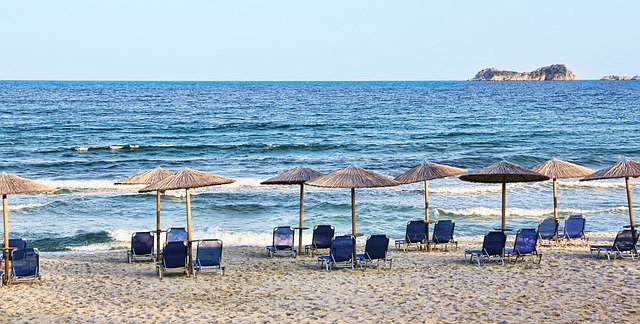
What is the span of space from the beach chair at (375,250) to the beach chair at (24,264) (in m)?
5.48

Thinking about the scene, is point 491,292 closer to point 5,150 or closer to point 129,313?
point 129,313

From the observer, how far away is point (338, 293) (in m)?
11.6

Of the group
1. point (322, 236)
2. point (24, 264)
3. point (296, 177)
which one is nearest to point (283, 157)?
point (322, 236)

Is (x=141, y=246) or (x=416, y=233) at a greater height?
(x=416, y=233)

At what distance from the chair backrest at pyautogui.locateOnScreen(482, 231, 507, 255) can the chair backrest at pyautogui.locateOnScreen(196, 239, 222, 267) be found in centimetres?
474

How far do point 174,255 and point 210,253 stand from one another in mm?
623

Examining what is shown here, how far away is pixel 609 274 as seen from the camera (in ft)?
41.8

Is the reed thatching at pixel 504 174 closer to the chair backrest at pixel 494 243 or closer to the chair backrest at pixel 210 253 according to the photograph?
the chair backrest at pixel 494 243

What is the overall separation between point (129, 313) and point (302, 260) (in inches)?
194

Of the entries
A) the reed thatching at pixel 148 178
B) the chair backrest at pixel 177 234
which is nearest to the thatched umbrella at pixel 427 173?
the chair backrest at pixel 177 234

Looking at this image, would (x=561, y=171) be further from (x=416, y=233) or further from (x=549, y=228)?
(x=416, y=233)


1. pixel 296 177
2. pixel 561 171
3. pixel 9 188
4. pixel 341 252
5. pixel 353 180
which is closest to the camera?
pixel 9 188

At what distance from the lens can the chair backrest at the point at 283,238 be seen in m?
15.4

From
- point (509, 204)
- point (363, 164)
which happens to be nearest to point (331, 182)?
point (509, 204)
